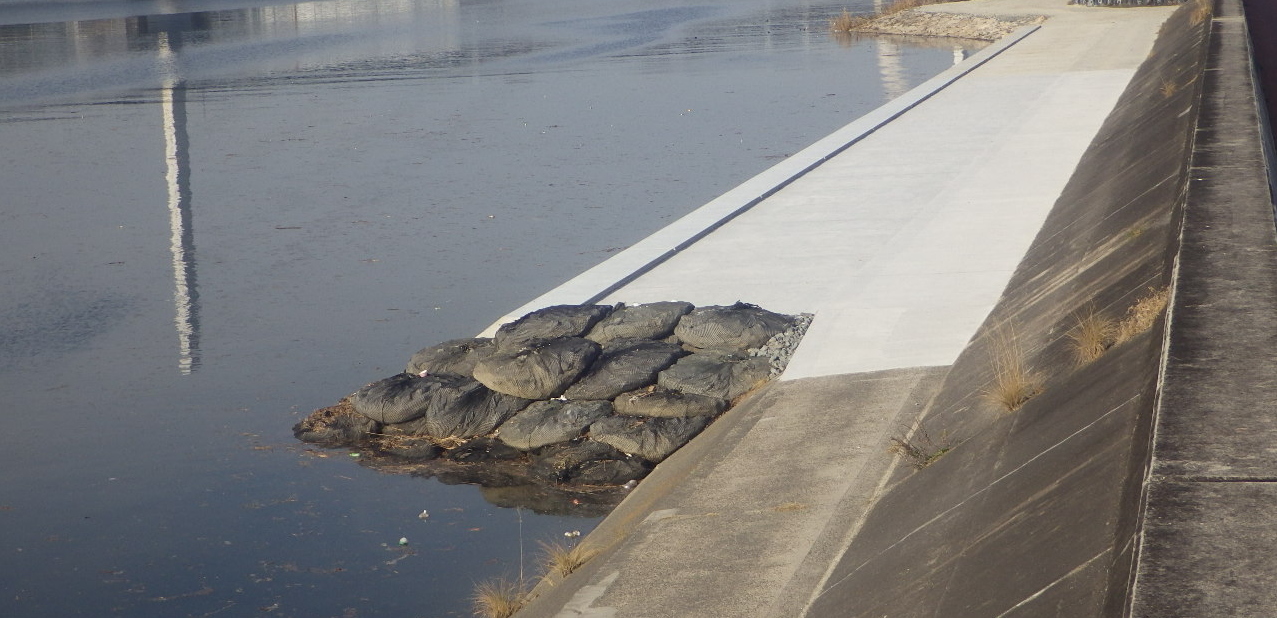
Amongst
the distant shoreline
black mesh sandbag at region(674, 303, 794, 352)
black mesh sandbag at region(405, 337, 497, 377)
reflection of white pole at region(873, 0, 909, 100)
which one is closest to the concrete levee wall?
black mesh sandbag at region(674, 303, 794, 352)

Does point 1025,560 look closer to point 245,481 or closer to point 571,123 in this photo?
point 245,481

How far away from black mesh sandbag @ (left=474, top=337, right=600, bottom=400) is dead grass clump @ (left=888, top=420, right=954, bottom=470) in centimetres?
374

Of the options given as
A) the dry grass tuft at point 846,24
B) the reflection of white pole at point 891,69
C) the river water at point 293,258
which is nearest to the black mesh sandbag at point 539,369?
the river water at point 293,258

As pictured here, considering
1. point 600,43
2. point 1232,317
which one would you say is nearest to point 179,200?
point 1232,317

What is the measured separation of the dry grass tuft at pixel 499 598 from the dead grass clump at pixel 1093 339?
3.15 m

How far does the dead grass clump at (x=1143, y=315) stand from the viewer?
614cm

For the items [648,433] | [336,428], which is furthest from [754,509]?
[336,428]

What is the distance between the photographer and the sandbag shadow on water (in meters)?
9.74

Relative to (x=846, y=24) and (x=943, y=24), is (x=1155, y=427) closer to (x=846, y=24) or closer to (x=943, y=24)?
(x=943, y=24)

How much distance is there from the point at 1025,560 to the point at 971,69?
2275 centimetres

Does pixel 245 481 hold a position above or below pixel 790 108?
below

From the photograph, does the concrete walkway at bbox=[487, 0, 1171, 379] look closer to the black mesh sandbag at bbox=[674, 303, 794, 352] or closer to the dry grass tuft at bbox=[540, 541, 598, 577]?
the black mesh sandbag at bbox=[674, 303, 794, 352]

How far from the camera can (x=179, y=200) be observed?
1962 cm

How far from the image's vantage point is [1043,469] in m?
5.33
